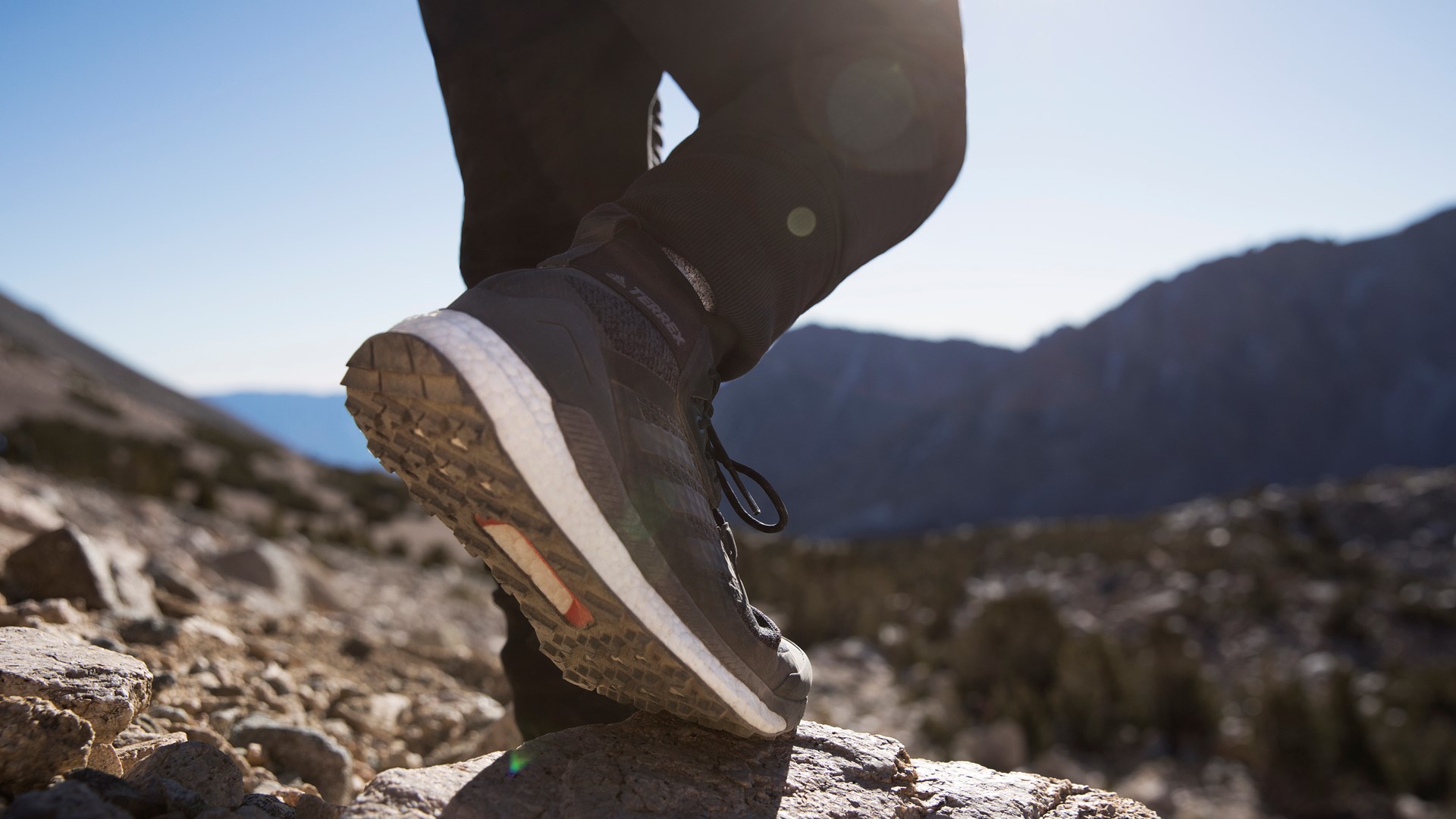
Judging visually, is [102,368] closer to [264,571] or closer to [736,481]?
[264,571]

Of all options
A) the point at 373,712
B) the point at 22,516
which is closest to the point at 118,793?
the point at 373,712

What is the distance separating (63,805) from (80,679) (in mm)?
287

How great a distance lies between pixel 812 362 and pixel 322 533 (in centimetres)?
4843

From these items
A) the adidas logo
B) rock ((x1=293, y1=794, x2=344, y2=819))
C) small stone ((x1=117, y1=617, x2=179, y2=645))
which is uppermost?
the adidas logo

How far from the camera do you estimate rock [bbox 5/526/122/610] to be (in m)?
1.70

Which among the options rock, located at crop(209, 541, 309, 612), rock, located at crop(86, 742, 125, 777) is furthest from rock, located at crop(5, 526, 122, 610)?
rock, located at crop(209, 541, 309, 612)

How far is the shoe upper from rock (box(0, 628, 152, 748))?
1.77 feet

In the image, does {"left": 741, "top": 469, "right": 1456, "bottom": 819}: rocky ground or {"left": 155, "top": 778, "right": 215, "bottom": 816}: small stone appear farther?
{"left": 741, "top": 469, "right": 1456, "bottom": 819}: rocky ground

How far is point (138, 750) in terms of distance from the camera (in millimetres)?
947

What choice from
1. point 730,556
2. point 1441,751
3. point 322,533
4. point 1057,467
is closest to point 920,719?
point 1441,751

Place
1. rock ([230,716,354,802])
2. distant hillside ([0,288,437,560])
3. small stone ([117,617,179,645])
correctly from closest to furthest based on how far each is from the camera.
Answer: rock ([230,716,354,802])
small stone ([117,617,179,645])
distant hillside ([0,288,437,560])

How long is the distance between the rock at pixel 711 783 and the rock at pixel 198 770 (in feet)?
0.61

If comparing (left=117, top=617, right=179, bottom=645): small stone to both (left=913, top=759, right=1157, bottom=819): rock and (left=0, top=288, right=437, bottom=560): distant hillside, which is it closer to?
(left=913, top=759, right=1157, bottom=819): rock

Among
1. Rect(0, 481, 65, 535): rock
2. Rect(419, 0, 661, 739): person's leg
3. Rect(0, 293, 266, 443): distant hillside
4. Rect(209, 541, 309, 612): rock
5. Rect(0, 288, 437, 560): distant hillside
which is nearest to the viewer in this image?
Rect(419, 0, 661, 739): person's leg
